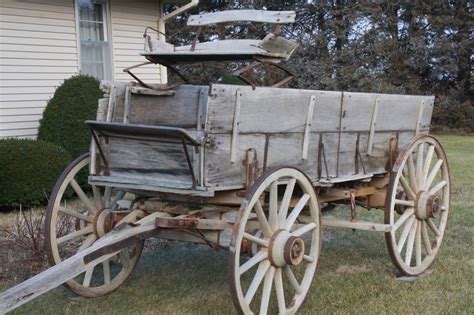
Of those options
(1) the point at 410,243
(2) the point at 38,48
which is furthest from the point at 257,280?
(2) the point at 38,48

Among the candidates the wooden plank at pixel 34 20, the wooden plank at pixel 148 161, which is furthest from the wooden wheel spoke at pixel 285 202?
the wooden plank at pixel 34 20

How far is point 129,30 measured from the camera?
38.4ft

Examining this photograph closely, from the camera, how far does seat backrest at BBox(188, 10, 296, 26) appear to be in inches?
155

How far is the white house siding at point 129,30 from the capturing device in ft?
37.6

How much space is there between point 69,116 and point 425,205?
6.18 meters

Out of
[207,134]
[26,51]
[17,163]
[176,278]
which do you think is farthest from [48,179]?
[207,134]

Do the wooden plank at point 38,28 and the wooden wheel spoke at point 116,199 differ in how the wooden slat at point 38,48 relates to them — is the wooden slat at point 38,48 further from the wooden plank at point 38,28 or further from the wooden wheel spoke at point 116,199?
the wooden wheel spoke at point 116,199

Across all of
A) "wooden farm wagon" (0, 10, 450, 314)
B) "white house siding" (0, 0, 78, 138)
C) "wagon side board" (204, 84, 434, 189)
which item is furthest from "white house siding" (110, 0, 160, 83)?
Result: "wagon side board" (204, 84, 434, 189)

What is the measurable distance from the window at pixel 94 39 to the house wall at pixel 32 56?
0.68ft

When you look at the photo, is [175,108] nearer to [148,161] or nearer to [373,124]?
[148,161]

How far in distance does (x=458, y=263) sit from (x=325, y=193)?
155 centimetres

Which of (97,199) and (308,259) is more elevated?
(97,199)

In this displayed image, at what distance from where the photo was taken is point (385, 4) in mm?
23375

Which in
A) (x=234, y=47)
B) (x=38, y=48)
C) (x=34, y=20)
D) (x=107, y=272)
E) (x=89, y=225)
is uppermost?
(x=34, y=20)
